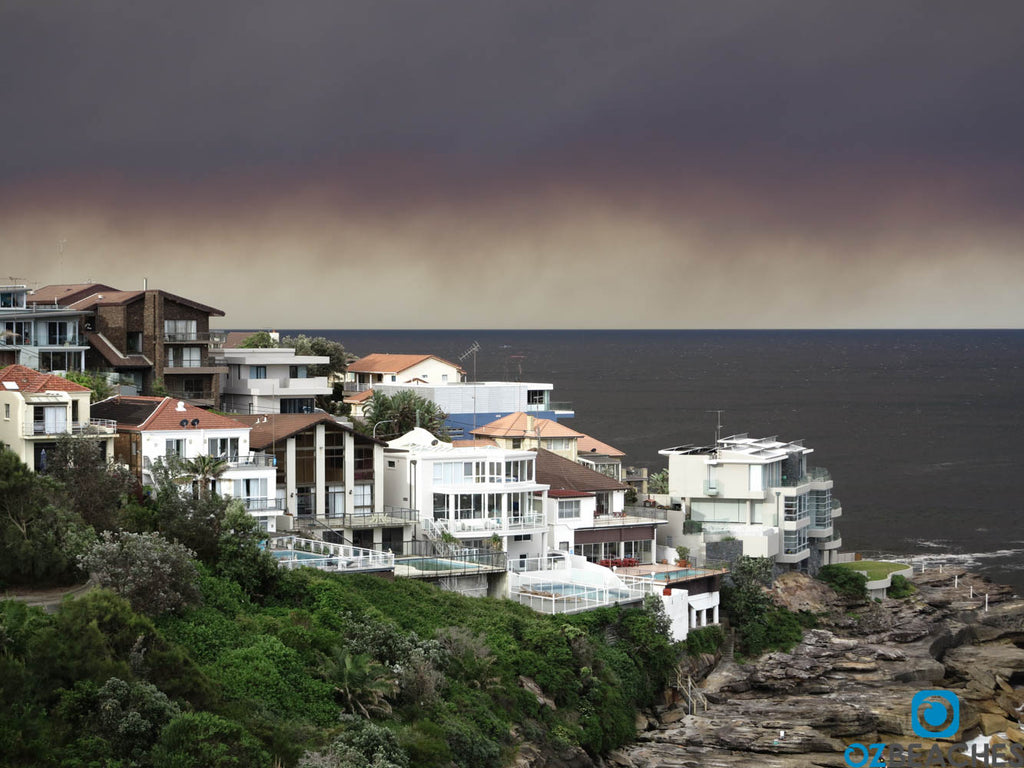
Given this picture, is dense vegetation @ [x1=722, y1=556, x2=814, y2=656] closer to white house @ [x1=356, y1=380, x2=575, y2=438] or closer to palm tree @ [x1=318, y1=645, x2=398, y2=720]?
palm tree @ [x1=318, y1=645, x2=398, y2=720]

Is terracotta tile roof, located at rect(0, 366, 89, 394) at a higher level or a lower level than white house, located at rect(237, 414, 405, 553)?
higher

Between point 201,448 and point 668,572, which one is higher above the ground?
point 201,448

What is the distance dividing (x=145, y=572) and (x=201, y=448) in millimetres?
17739

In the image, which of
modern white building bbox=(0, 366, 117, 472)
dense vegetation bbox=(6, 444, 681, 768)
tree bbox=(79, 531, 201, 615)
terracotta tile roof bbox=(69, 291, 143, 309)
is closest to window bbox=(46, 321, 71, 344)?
terracotta tile roof bbox=(69, 291, 143, 309)

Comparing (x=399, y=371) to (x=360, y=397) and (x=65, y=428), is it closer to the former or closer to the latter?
(x=360, y=397)

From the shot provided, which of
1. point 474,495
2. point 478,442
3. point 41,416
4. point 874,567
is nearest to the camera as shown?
→ point 41,416

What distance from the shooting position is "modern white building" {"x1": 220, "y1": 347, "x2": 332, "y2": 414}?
282ft

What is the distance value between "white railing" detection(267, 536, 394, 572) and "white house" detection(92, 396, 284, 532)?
89.3 inches

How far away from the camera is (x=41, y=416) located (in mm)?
58188

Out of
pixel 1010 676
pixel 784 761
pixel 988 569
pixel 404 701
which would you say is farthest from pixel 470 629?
pixel 988 569

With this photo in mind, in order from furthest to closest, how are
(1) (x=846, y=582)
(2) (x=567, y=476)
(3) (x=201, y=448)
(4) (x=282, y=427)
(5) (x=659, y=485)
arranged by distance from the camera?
(5) (x=659, y=485)
(1) (x=846, y=582)
(2) (x=567, y=476)
(4) (x=282, y=427)
(3) (x=201, y=448)

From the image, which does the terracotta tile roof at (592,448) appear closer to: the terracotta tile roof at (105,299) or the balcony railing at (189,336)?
the balcony railing at (189,336)

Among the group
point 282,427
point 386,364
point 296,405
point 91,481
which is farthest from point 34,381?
point 386,364

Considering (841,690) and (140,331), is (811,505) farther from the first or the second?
(140,331)
